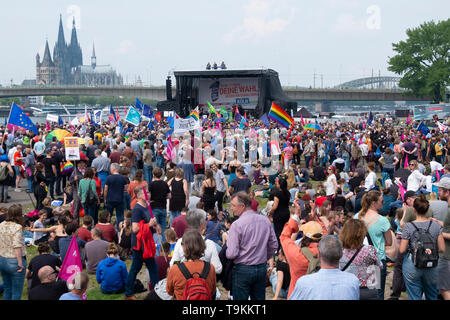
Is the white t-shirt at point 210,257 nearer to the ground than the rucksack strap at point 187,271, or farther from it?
nearer to the ground

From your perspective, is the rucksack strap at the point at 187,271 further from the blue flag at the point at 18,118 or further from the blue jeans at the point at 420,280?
the blue flag at the point at 18,118

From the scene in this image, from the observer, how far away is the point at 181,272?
14.7ft

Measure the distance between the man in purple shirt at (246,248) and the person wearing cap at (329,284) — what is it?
4.69ft

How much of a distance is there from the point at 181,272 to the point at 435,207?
11.3ft

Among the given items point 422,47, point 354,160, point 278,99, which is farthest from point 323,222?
point 422,47

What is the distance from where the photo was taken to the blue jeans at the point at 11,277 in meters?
6.48

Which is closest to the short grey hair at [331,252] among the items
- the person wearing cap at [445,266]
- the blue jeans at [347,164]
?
the person wearing cap at [445,266]

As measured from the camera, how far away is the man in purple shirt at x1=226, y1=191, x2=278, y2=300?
17.5ft

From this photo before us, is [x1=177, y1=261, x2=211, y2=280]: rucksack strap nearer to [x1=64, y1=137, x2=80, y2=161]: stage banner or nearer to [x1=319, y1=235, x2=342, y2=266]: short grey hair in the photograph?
[x1=319, y1=235, x2=342, y2=266]: short grey hair

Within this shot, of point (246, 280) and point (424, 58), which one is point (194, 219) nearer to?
point (246, 280)

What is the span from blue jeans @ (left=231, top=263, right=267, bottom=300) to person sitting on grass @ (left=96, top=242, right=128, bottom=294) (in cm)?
267

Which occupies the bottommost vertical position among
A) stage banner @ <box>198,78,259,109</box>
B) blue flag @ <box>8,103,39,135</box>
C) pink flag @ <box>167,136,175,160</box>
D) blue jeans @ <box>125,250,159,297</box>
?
blue jeans @ <box>125,250,159,297</box>

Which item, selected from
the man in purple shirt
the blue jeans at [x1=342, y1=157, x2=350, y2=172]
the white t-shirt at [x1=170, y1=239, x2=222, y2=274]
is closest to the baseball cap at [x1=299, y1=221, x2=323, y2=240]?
the man in purple shirt

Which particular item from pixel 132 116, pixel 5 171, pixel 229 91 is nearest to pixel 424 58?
pixel 229 91
